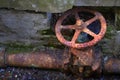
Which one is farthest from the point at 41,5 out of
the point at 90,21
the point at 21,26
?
the point at 90,21

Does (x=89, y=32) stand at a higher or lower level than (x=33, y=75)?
higher

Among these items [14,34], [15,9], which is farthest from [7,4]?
[14,34]

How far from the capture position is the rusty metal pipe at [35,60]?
2.89m

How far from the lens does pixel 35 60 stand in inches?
114

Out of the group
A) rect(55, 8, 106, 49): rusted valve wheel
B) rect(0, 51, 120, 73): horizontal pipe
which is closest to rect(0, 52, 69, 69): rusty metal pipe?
rect(0, 51, 120, 73): horizontal pipe

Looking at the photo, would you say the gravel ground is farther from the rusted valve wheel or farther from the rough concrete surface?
the rusted valve wheel

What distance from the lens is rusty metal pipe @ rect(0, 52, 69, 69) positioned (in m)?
2.89

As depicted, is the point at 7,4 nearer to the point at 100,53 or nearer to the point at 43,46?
the point at 43,46

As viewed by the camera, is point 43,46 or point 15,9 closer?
point 15,9

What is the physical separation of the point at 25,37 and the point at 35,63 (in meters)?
0.28

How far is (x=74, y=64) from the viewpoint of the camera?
2.71 meters

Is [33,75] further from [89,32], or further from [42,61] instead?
[89,32]

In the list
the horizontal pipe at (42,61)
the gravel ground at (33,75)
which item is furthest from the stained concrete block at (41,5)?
the gravel ground at (33,75)

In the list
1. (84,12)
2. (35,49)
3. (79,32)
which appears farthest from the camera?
(35,49)
